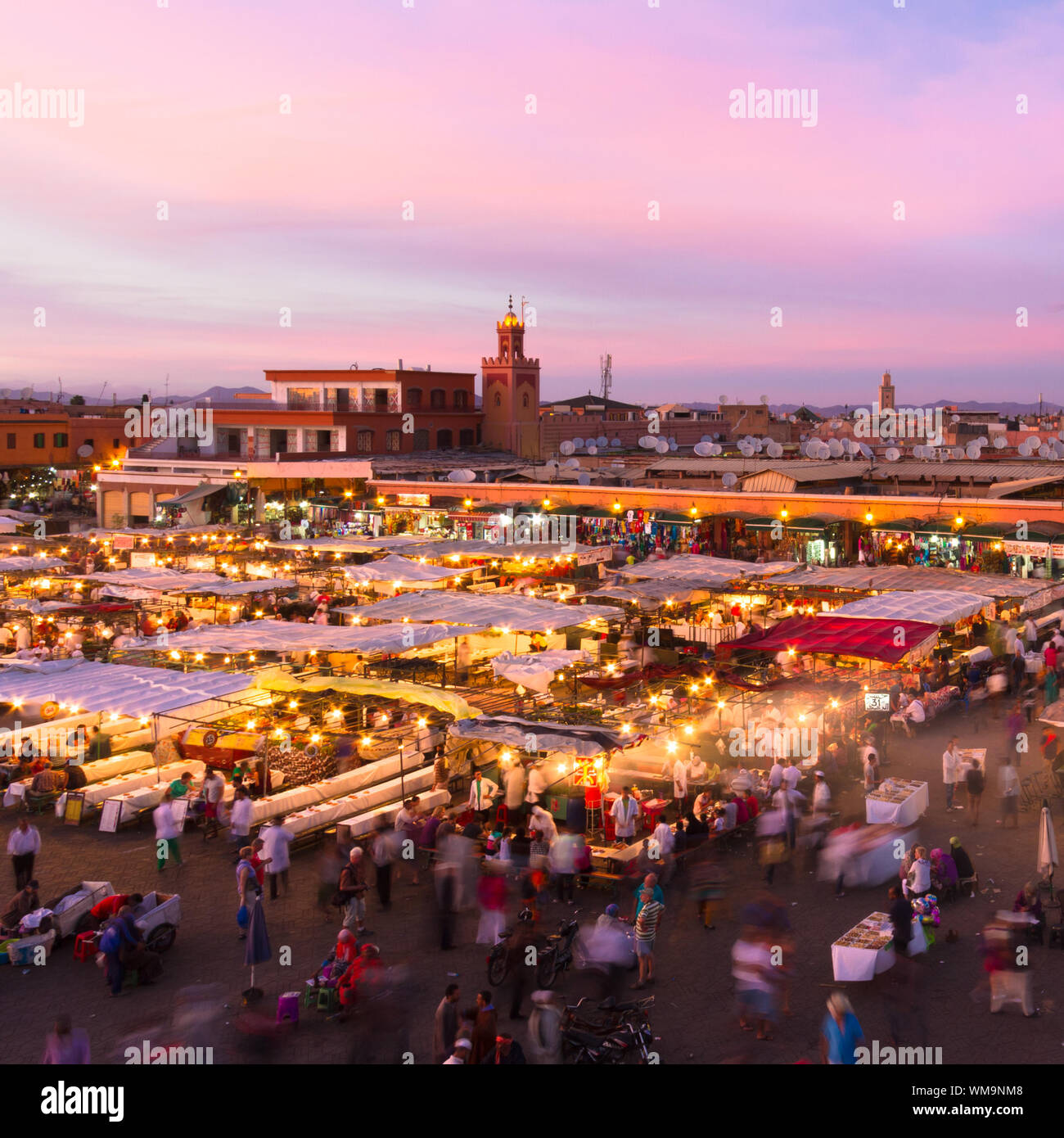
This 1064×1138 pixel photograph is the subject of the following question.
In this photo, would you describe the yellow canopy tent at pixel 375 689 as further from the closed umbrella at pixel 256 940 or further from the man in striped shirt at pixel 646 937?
the man in striped shirt at pixel 646 937

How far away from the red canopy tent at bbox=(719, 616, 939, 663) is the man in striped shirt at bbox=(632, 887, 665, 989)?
822cm

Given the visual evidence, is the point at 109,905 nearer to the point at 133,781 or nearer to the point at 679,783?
the point at 133,781

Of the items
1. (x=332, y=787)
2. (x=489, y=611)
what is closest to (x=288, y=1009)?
(x=332, y=787)

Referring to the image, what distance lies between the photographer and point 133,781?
14492 millimetres

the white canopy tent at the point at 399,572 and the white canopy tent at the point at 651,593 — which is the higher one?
the white canopy tent at the point at 399,572

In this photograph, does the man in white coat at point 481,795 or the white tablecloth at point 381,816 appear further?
the man in white coat at point 481,795

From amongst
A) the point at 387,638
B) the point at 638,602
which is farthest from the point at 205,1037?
the point at 638,602

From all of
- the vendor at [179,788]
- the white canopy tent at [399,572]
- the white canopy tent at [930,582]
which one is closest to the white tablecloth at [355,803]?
the vendor at [179,788]

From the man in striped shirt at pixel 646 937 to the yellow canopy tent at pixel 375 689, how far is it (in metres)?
5.48

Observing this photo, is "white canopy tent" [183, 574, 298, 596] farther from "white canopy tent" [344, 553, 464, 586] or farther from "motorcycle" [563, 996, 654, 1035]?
"motorcycle" [563, 996, 654, 1035]

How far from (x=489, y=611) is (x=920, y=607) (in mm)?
7402

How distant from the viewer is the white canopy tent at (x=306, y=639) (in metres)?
17.5

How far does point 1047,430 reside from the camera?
83.8 m
